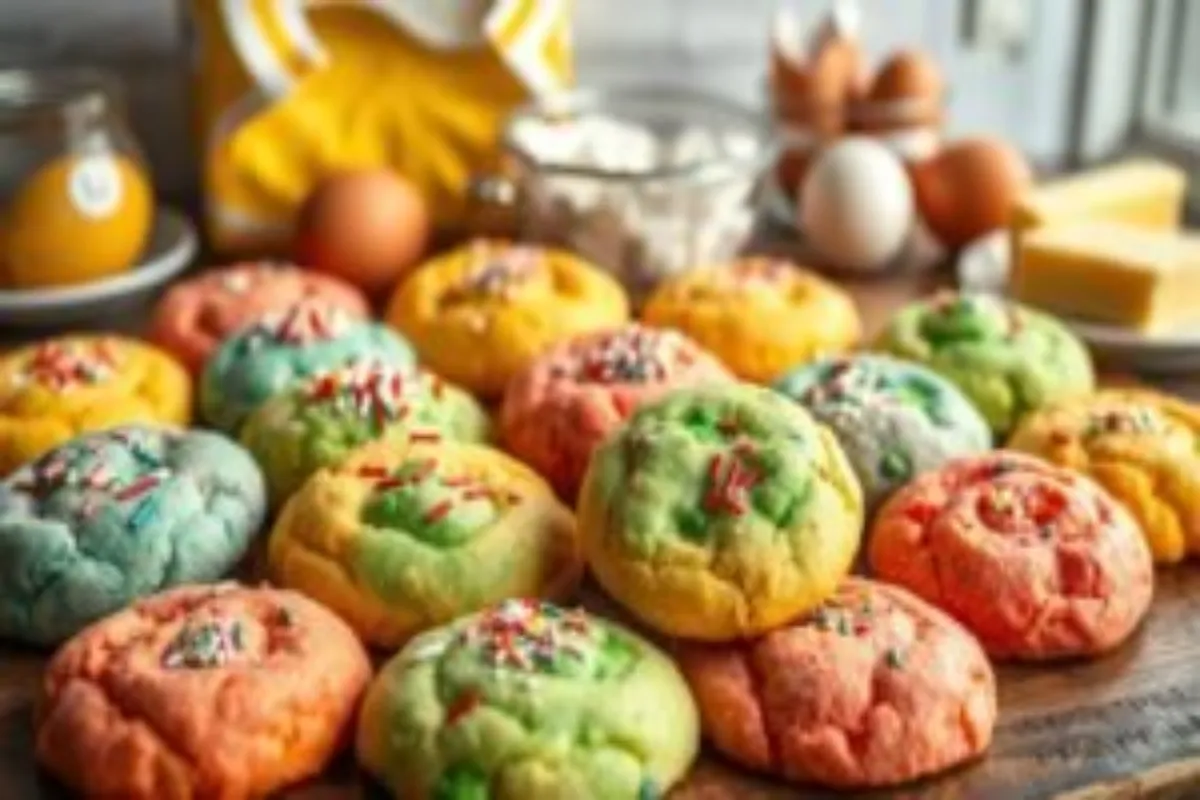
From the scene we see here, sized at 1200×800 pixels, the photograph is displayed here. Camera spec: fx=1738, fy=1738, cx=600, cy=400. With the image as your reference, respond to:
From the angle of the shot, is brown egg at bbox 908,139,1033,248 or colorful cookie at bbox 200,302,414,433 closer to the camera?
colorful cookie at bbox 200,302,414,433

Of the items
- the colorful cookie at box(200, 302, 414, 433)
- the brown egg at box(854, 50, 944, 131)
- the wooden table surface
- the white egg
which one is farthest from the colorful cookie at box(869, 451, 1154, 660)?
the brown egg at box(854, 50, 944, 131)

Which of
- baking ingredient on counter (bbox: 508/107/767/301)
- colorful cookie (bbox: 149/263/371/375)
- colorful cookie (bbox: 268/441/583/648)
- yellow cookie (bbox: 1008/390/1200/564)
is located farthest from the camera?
baking ingredient on counter (bbox: 508/107/767/301)

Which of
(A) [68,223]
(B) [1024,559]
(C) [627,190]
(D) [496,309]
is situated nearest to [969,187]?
(C) [627,190]

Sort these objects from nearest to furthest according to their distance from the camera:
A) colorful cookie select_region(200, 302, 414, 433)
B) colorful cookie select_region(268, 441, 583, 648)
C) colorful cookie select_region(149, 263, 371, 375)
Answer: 1. colorful cookie select_region(268, 441, 583, 648)
2. colorful cookie select_region(200, 302, 414, 433)
3. colorful cookie select_region(149, 263, 371, 375)

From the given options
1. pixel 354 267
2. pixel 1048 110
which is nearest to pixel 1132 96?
pixel 1048 110

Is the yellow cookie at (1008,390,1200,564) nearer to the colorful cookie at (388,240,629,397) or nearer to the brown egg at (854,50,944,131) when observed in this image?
the colorful cookie at (388,240,629,397)

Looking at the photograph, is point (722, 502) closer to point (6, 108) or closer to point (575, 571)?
point (575, 571)

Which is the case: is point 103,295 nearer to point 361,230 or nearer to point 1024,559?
point 361,230
